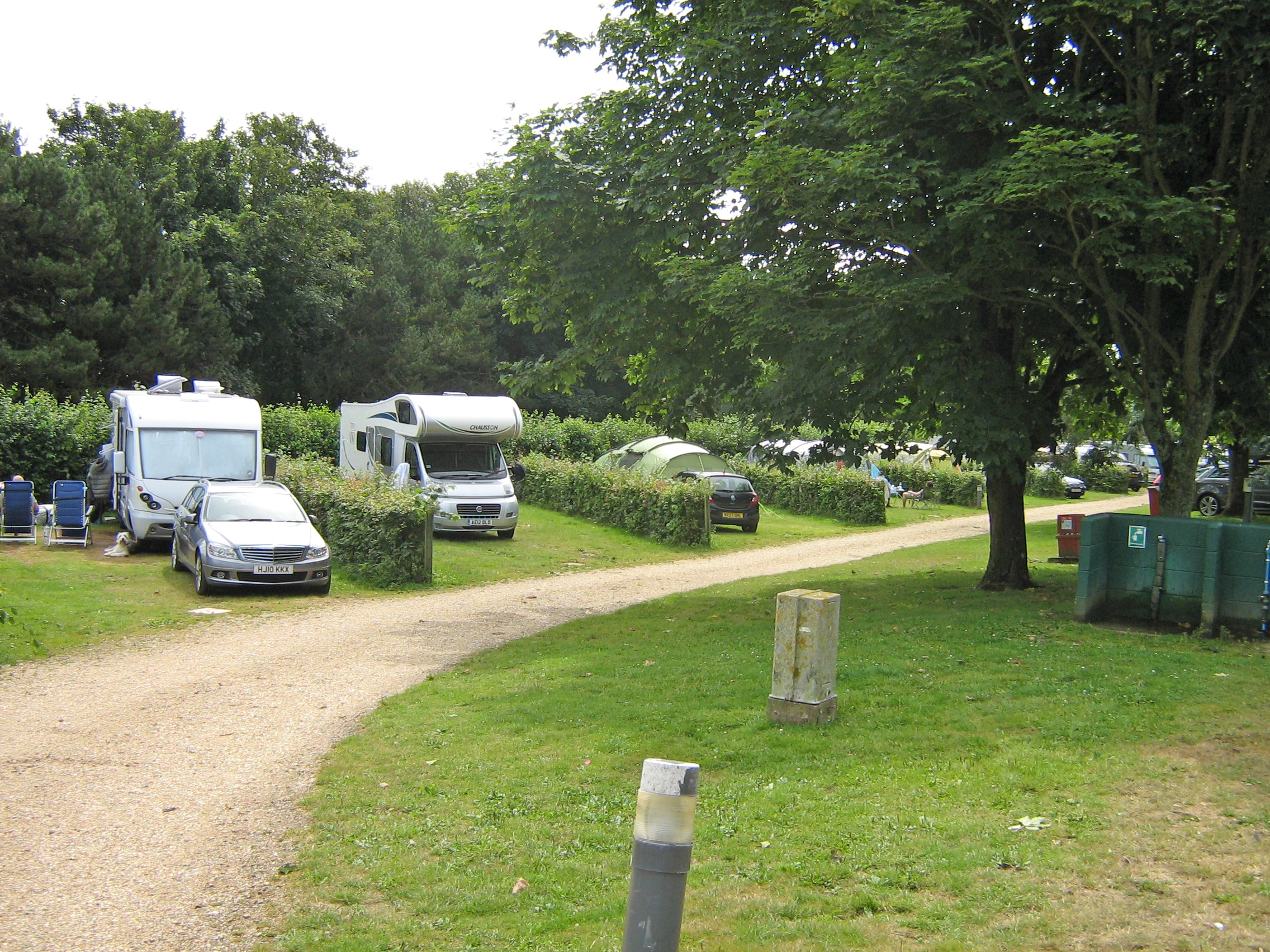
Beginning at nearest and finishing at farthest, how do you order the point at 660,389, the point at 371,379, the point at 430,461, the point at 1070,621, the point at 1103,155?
the point at 1103,155, the point at 1070,621, the point at 660,389, the point at 430,461, the point at 371,379

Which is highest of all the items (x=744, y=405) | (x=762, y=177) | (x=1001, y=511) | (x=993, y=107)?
(x=993, y=107)

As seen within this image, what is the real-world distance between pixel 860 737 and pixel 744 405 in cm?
880

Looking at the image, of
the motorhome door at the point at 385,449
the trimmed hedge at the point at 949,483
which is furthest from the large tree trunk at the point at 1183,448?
the trimmed hedge at the point at 949,483

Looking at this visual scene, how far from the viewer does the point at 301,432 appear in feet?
98.4

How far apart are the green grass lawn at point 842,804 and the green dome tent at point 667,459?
65.8ft

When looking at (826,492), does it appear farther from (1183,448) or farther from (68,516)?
(68,516)

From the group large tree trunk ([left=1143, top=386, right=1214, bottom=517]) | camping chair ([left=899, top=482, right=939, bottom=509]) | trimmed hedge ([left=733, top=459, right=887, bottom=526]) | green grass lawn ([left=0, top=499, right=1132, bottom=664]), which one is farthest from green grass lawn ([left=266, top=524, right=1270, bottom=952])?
camping chair ([left=899, top=482, right=939, bottom=509])

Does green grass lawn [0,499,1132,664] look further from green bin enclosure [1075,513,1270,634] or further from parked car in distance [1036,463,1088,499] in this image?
parked car in distance [1036,463,1088,499]

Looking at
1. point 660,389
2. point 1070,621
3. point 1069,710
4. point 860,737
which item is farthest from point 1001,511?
point 860,737

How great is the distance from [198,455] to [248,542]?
198 inches

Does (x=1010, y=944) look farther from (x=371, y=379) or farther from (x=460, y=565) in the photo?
(x=371, y=379)

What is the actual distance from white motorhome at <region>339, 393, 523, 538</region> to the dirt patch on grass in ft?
55.9

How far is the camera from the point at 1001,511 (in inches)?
627

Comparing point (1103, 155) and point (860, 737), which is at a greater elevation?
point (1103, 155)
